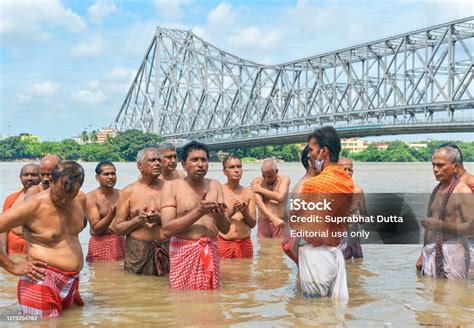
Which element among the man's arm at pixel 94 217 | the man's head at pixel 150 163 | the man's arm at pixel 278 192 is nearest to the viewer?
the man's head at pixel 150 163

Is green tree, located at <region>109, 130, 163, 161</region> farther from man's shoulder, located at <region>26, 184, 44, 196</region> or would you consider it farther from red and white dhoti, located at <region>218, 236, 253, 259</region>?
man's shoulder, located at <region>26, 184, 44, 196</region>

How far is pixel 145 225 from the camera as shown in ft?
21.2

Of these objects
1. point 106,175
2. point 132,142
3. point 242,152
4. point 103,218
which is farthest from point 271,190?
point 132,142

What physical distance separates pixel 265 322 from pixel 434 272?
2089 millimetres

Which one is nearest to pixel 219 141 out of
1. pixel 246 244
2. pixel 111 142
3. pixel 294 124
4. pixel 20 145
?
pixel 294 124

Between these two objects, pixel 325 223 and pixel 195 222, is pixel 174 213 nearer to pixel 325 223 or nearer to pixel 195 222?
pixel 195 222

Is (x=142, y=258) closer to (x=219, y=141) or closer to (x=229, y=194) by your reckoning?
(x=229, y=194)

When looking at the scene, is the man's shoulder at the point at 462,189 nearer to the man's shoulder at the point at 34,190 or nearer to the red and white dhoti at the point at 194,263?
the red and white dhoti at the point at 194,263

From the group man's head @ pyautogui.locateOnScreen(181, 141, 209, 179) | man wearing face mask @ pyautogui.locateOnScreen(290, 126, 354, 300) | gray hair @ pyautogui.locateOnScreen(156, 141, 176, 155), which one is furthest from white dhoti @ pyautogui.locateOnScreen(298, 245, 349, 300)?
gray hair @ pyautogui.locateOnScreen(156, 141, 176, 155)

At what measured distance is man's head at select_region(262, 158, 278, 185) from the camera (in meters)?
8.53

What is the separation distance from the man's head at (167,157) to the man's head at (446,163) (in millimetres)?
2856

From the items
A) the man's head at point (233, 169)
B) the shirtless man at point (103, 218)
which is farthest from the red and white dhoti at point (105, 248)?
the man's head at point (233, 169)

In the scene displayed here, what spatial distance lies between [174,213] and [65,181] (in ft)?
4.09

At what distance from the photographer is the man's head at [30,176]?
23.4ft
